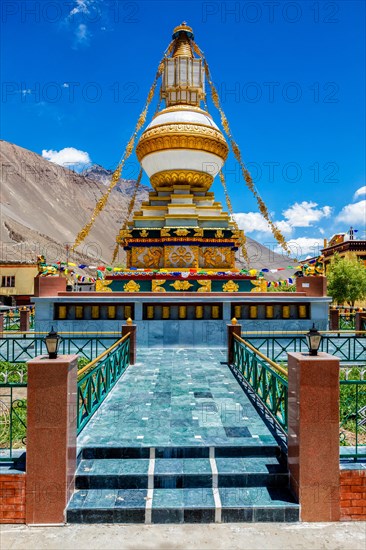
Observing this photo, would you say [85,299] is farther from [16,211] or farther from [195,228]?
[16,211]

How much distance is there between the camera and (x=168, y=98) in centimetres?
2008

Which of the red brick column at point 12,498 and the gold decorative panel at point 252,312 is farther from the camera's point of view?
the gold decorative panel at point 252,312

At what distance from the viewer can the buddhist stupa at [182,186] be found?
56.4 feet

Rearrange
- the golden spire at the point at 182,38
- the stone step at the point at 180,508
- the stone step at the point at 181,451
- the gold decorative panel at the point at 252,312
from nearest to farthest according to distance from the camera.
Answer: the stone step at the point at 180,508, the stone step at the point at 181,451, the gold decorative panel at the point at 252,312, the golden spire at the point at 182,38

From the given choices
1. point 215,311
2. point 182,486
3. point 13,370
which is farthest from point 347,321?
point 182,486

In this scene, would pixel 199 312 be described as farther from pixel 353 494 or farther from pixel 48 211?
pixel 48 211

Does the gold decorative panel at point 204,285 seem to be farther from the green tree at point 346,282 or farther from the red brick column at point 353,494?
the green tree at point 346,282

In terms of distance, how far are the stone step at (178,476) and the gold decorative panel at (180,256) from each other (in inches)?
463

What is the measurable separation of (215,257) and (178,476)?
12816 mm

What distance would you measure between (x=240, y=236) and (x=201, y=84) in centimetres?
832

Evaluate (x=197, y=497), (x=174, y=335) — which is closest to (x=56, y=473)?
(x=197, y=497)

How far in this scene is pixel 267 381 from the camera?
23.7ft

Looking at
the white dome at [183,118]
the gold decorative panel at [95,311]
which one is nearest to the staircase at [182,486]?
the gold decorative panel at [95,311]

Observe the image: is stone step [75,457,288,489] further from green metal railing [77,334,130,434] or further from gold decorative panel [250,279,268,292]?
gold decorative panel [250,279,268,292]
